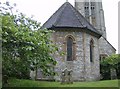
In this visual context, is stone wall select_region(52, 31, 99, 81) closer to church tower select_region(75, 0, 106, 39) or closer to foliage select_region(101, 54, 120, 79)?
foliage select_region(101, 54, 120, 79)

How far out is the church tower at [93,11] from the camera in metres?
55.1

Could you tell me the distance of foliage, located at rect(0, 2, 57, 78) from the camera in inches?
602

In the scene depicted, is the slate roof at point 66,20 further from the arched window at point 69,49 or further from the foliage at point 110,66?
the foliage at point 110,66

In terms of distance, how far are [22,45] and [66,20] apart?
15324mm

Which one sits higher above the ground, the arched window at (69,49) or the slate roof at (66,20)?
the slate roof at (66,20)

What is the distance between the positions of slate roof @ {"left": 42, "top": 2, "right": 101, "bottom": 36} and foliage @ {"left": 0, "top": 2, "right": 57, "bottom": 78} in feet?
37.4

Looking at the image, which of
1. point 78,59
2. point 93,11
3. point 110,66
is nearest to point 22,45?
point 78,59

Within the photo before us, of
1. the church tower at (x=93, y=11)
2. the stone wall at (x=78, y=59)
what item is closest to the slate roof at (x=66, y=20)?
the stone wall at (x=78, y=59)

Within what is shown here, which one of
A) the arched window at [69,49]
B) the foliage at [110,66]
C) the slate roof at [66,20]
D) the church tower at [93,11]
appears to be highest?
the church tower at [93,11]

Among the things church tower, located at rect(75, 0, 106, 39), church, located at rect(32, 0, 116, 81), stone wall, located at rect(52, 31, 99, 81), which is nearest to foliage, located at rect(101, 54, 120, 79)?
church, located at rect(32, 0, 116, 81)

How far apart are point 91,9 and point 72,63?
98.7 feet

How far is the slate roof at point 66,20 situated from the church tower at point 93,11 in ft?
71.4

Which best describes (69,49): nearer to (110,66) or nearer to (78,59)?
(78,59)

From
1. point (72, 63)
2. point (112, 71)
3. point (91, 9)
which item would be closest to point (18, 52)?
point (72, 63)
